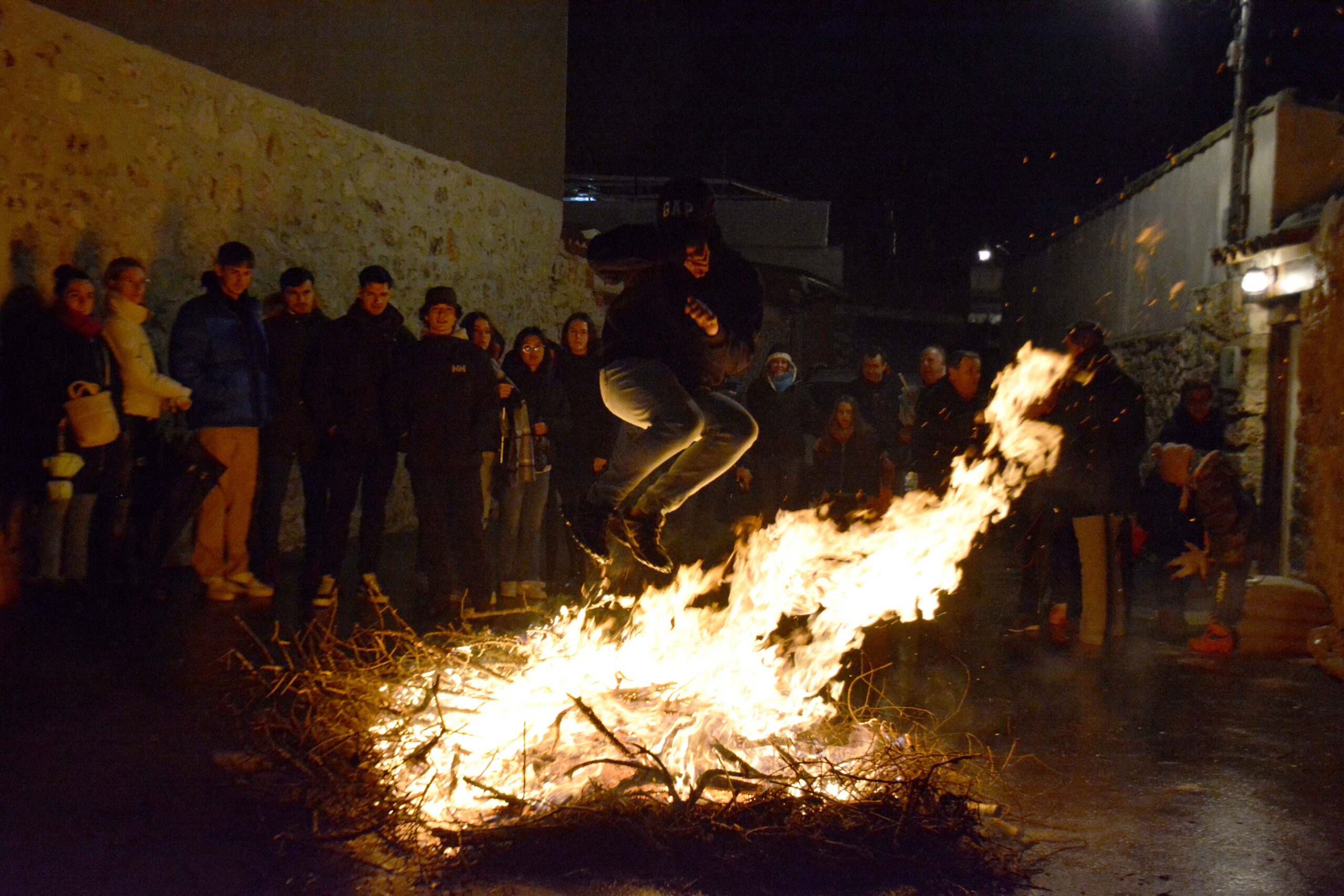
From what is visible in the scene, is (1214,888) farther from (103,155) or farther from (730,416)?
(103,155)

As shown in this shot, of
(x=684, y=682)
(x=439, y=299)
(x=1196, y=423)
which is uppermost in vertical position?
(x=439, y=299)

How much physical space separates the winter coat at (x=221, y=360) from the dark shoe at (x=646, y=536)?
373cm

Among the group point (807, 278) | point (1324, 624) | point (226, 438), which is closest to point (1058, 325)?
point (807, 278)

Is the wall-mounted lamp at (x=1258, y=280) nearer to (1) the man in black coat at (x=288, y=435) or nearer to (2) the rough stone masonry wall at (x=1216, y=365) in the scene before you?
(2) the rough stone masonry wall at (x=1216, y=365)

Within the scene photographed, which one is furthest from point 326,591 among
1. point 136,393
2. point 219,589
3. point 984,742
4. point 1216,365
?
point 1216,365

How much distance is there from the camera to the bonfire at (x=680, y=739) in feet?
11.3

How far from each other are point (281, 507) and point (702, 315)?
4.35 metres

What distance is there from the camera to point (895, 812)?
3.56 meters

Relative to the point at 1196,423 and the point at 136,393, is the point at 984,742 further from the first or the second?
the point at 136,393

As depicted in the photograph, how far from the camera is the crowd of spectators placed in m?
6.96

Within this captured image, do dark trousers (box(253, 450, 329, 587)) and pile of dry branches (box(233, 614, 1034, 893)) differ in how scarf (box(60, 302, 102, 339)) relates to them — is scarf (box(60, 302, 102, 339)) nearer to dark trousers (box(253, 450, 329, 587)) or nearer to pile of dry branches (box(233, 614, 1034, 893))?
dark trousers (box(253, 450, 329, 587))

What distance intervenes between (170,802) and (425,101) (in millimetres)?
9153

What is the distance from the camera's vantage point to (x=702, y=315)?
468cm

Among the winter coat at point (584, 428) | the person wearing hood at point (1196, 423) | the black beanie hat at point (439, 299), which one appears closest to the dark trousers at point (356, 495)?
the black beanie hat at point (439, 299)
